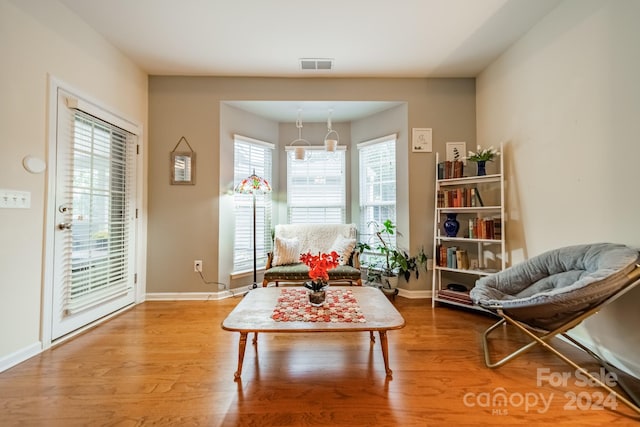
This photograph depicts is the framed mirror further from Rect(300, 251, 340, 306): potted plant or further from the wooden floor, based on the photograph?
Rect(300, 251, 340, 306): potted plant

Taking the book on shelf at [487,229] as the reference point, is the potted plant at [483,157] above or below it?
above

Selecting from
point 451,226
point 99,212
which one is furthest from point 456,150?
point 99,212

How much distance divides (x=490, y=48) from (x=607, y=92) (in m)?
1.28

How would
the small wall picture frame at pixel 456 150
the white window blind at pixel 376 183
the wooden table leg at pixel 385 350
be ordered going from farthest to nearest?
the white window blind at pixel 376 183
the small wall picture frame at pixel 456 150
the wooden table leg at pixel 385 350

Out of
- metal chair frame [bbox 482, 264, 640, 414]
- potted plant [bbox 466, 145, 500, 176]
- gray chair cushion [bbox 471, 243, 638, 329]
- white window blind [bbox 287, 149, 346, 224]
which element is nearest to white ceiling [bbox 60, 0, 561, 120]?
potted plant [bbox 466, 145, 500, 176]

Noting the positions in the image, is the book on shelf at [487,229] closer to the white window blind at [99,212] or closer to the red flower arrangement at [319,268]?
the red flower arrangement at [319,268]

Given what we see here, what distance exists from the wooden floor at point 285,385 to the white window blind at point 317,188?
196 cm

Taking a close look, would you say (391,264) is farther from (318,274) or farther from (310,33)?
(310,33)

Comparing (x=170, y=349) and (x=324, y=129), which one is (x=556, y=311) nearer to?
(x=170, y=349)

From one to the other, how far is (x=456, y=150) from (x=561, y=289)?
83.5 inches

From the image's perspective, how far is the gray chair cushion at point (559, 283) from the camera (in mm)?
1391

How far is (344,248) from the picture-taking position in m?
3.20

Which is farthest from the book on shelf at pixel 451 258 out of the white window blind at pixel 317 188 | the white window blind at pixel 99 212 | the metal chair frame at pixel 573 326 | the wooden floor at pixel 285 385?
the white window blind at pixel 99 212

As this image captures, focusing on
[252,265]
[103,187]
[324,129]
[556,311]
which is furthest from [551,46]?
[103,187]
